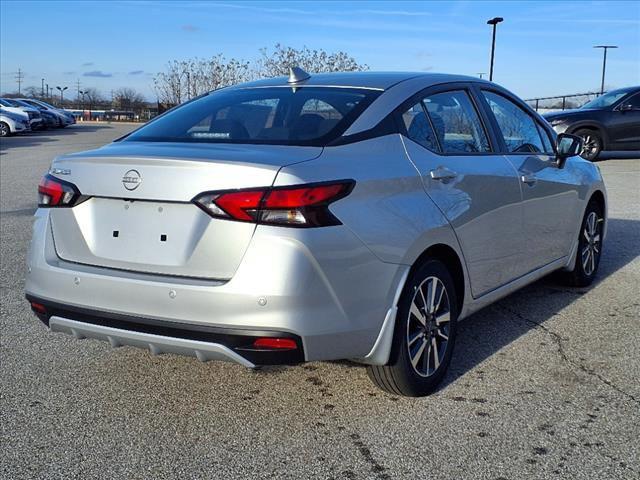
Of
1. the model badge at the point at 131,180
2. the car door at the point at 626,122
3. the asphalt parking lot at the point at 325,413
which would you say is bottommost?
the asphalt parking lot at the point at 325,413

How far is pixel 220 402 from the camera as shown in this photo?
379 cm

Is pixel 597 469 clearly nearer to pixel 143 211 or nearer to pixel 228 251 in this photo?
pixel 228 251

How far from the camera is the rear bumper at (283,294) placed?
122 inches

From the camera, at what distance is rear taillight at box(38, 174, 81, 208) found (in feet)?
11.7

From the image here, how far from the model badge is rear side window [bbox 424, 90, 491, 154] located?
5.54 ft

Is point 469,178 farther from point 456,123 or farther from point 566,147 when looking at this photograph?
point 566,147

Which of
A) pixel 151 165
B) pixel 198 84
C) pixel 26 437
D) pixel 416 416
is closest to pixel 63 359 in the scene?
pixel 26 437

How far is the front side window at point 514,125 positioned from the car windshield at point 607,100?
1324 cm

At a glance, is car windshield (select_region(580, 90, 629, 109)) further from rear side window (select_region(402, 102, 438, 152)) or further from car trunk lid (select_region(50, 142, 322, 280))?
car trunk lid (select_region(50, 142, 322, 280))

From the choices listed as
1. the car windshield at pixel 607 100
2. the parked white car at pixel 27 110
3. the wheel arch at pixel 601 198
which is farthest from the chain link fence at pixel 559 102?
the wheel arch at pixel 601 198

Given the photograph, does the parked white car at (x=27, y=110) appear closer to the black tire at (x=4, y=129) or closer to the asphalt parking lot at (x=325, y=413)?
the black tire at (x=4, y=129)

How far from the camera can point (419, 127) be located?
3982 mm

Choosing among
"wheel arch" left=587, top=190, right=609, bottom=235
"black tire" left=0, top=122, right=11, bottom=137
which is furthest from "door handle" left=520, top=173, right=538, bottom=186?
"black tire" left=0, top=122, right=11, bottom=137

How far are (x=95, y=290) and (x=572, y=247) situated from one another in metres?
3.89
